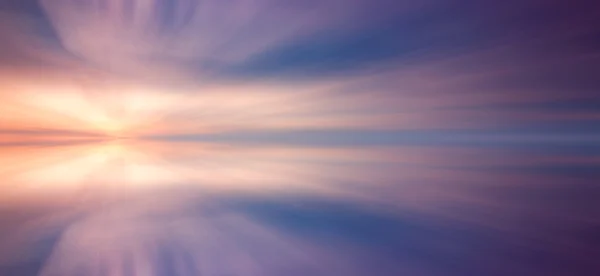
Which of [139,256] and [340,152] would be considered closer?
[139,256]

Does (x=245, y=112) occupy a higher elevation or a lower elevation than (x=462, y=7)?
lower

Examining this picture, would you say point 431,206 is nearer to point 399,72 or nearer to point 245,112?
point 399,72

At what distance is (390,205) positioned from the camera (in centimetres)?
78

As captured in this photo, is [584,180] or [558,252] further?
[584,180]

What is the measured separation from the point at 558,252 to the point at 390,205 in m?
0.27

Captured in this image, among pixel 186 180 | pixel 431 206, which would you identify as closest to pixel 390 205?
pixel 431 206

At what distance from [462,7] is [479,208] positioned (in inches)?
13.7

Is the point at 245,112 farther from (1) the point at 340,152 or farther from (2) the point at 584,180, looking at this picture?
(2) the point at 584,180

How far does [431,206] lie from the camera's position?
30.8 inches

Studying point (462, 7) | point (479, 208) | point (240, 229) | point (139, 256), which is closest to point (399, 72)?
point (462, 7)

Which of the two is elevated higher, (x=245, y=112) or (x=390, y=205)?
(x=245, y=112)

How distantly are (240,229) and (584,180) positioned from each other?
2.05ft

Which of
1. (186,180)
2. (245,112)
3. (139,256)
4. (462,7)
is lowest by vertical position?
(139,256)

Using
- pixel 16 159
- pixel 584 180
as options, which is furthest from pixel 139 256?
pixel 584 180
